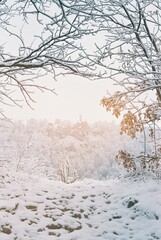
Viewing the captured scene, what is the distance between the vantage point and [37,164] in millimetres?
19594

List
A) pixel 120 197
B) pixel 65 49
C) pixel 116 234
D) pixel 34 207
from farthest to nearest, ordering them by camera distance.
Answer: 1. pixel 120 197
2. pixel 34 207
3. pixel 116 234
4. pixel 65 49

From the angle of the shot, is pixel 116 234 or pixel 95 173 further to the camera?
pixel 95 173

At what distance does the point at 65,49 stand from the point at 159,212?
4.25m

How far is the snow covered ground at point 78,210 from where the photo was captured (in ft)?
20.3

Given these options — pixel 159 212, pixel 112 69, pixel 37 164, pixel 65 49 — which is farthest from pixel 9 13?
pixel 37 164

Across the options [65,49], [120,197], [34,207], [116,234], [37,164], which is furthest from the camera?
[37,164]

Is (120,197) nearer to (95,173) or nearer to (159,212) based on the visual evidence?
(159,212)

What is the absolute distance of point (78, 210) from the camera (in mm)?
7492

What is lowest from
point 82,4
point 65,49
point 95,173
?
point 95,173

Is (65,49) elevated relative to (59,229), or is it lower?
elevated

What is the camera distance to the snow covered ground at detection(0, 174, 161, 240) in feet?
20.3

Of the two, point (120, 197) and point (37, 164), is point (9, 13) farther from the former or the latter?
point (37, 164)

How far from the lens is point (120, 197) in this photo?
26.6ft

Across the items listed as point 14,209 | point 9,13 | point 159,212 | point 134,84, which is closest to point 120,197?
point 159,212
